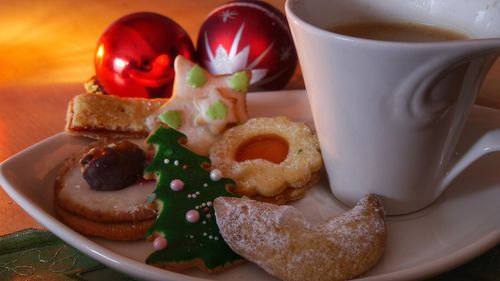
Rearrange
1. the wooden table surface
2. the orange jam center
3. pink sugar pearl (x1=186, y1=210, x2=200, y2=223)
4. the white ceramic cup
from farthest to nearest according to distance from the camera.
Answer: the wooden table surface, the orange jam center, pink sugar pearl (x1=186, y1=210, x2=200, y2=223), the white ceramic cup

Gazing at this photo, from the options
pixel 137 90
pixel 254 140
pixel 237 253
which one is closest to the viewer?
pixel 237 253

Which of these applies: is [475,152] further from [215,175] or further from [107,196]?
[107,196]

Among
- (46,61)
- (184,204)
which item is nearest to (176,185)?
(184,204)

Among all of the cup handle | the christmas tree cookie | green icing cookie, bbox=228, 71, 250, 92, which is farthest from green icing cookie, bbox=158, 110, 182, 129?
the cup handle

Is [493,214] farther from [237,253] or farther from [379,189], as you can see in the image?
[237,253]

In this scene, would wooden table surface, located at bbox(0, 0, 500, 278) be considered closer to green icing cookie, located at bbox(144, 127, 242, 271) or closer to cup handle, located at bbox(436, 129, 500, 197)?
green icing cookie, located at bbox(144, 127, 242, 271)

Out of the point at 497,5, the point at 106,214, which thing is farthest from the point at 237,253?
the point at 497,5
